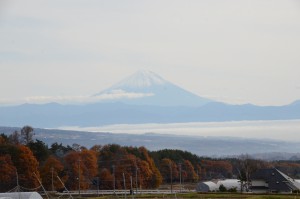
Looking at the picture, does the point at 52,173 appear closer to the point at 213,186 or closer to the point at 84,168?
the point at 84,168

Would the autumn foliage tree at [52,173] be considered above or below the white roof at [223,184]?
above

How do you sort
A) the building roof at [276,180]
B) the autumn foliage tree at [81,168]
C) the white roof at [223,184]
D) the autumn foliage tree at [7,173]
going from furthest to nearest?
the white roof at [223,184] < the autumn foliage tree at [81,168] < the building roof at [276,180] < the autumn foliage tree at [7,173]

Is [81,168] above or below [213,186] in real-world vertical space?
above

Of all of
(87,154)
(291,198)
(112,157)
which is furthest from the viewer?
(112,157)

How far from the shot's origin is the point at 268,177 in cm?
5106

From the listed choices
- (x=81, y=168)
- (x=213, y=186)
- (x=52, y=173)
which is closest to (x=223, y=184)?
(x=213, y=186)

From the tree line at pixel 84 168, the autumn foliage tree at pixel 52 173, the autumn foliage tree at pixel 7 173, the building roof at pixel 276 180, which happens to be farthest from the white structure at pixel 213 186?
the autumn foliage tree at pixel 7 173

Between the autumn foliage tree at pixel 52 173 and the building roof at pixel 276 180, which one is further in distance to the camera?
the building roof at pixel 276 180

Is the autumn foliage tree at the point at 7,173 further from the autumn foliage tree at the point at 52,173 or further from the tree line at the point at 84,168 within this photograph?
the autumn foliage tree at the point at 52,173

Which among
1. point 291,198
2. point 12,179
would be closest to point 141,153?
point 12,179

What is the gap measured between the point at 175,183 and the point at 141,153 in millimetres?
6278

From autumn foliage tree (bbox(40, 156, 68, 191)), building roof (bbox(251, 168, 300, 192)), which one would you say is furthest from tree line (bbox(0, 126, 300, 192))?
building roof (bbox(251, 168, 300, 192))

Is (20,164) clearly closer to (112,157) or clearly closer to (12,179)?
(12,179)

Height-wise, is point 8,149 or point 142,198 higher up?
point 8,149
